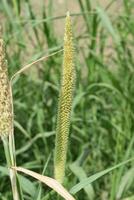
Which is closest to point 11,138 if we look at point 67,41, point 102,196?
point 67,41

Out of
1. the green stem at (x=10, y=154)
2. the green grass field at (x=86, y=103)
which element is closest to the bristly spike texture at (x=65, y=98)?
the green stem at (x=10, y=154)

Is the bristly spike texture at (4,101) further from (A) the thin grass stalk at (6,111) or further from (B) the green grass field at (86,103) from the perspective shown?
(B) the green grass field at (86,103)

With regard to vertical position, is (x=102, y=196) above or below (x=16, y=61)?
below

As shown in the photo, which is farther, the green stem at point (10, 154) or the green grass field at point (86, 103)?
the green grass field at point (86, 103)

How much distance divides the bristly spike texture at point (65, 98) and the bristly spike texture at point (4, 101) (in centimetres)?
8

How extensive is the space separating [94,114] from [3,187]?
16.2 inches

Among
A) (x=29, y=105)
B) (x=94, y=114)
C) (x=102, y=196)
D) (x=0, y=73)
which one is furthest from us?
(x=29, y=105)

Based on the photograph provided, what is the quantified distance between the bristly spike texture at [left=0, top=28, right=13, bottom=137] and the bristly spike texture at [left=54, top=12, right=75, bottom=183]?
0.08m

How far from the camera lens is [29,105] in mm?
2182

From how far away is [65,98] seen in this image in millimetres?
806

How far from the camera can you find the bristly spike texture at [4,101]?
742 mm

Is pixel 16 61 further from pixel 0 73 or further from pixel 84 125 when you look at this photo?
pixel 0 73

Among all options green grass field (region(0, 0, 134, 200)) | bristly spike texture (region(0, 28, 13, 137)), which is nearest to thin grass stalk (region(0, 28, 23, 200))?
bristly spike texture (region(0, 28, 13, 137))

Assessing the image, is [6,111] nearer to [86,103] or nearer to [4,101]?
[4,101]
